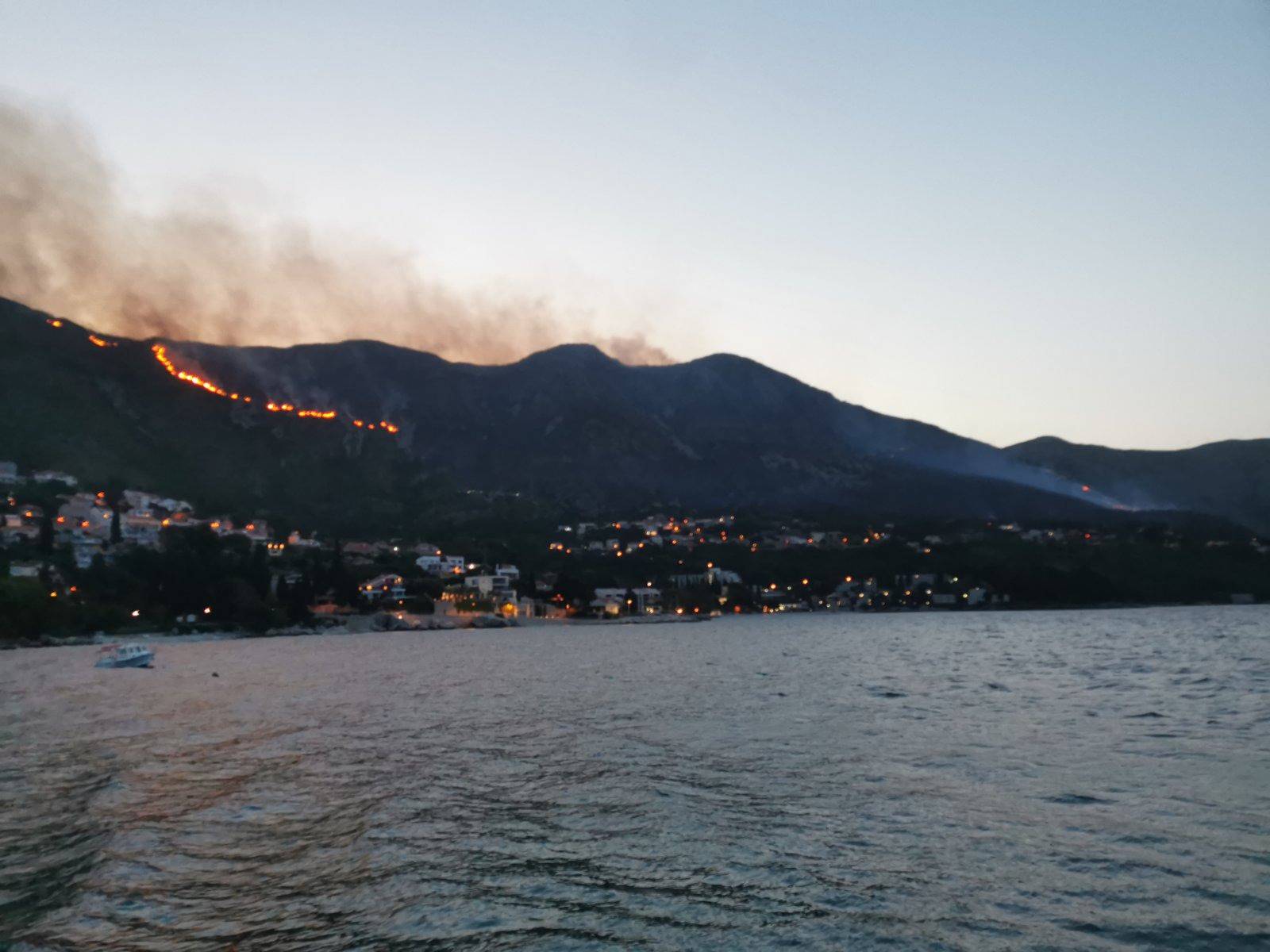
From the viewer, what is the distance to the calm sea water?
14.1 metres

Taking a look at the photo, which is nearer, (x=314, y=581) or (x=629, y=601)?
(x=314, y=581)

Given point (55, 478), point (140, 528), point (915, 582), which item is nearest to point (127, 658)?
point (140, 528)

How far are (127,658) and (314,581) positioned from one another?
255 feet

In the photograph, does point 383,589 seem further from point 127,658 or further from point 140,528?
point 127,658

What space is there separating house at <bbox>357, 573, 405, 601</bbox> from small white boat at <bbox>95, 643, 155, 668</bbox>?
78.5 m

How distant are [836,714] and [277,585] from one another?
11976 centimetres

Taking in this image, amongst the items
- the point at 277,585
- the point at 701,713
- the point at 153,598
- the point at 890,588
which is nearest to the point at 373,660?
the point at 701,713

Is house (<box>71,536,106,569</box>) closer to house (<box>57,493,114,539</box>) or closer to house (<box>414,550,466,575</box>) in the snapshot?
house (<box>57,493,114,539</box>)

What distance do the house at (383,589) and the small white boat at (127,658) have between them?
257ft

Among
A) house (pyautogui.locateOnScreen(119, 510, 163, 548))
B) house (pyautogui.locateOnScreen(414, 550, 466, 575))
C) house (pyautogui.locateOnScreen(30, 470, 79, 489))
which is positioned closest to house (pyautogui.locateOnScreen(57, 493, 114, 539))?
house (pyautogui.locateOnScreen(119, 510, 163, 548))

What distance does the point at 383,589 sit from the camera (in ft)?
526

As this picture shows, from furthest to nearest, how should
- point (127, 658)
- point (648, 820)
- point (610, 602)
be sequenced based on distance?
point (610, 602)
point (127, 658)
point (648, 820)

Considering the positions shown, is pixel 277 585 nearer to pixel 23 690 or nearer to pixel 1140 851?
pixel 23 690

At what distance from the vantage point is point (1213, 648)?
7081 cm
